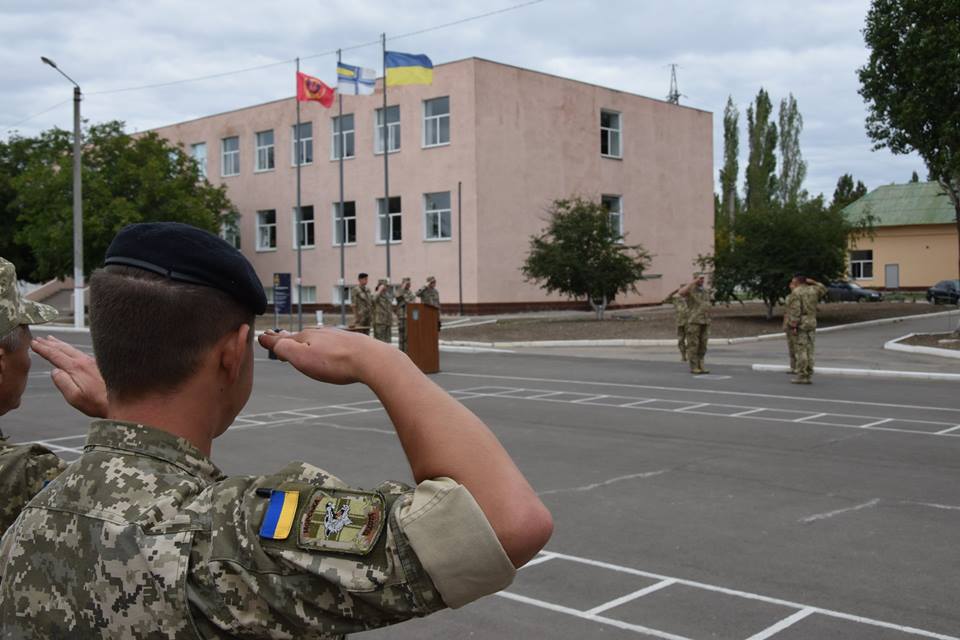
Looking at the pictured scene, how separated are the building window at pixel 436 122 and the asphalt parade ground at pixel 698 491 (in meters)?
25.9

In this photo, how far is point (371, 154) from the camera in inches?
1726

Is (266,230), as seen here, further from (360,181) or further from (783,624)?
(783,624)

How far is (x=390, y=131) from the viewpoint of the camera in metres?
43.5

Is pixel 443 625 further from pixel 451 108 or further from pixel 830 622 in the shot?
pixel 451 108

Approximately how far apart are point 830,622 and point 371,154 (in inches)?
1589

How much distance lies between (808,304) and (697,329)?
87.8 inches

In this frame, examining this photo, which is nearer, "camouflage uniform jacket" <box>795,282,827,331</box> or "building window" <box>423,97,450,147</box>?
"camouflage uniform jacket" <box>795,282,827,331</box>

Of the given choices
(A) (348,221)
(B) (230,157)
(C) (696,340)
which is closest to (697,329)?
(C) (696,340)

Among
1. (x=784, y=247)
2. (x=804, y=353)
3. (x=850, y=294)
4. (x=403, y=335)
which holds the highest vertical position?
(x=784, y=247)

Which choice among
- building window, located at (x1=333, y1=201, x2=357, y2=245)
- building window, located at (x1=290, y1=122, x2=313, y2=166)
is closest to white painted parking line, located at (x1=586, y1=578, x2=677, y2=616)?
building window, located at (x1=333, y1=201, x2=357, y2=245)

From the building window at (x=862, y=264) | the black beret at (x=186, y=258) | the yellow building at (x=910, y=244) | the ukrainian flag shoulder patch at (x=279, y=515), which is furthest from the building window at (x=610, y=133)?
the ukrainian flag shoulder patch at (x=279, y=515)

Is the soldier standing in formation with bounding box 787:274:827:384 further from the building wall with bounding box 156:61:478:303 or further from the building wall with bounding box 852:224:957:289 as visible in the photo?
the building wall with bounding box 852:224:957:289

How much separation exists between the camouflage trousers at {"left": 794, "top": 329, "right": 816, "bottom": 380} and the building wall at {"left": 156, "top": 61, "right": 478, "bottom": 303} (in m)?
23.9

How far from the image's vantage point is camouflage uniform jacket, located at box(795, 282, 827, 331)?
17.3m
